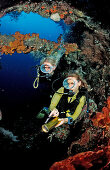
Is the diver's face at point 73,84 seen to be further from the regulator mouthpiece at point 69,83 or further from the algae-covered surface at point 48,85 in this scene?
the algae-covered surface at point 48,85

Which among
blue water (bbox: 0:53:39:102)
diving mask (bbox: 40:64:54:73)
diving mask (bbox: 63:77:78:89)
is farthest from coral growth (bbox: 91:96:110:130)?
blue water (bbox: 0:53:39:102)

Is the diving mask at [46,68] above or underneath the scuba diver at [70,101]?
above

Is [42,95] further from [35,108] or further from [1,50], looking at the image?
[1,50]

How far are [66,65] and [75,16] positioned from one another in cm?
427

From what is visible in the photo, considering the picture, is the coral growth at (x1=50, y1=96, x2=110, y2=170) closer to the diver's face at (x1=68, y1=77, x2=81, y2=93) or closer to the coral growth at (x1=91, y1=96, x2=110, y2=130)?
the coral growth at (x1=91, y1=96, x2=110, y2=130)

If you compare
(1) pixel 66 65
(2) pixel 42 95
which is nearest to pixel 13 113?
(2) pixel 42 95

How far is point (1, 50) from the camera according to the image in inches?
280

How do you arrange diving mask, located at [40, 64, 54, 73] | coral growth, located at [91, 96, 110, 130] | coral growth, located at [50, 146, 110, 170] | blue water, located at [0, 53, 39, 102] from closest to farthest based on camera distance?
coral growth, located at [50, 146, 110, 170] → coral growth, located at [91, 96, 110, 130] → diving mask, located at [40, 64, 54, 73] → blue water, located at [0, 53, 39, 102]

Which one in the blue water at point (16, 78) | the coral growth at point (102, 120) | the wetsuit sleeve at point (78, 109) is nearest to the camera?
the wetsuit sleeve at point (78, 109)

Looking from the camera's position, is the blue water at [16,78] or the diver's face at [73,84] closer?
the diver's face at [73,84]

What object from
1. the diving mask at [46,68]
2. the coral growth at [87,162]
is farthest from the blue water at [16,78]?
the coral growth at [87,162]

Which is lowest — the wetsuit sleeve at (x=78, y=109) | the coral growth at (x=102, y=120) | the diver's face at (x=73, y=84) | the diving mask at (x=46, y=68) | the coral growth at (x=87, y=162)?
the coral growth at (x=87, y=162)

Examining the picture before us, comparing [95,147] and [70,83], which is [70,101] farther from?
[95,147]

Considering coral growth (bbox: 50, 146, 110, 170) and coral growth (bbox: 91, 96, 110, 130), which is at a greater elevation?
coral growth (bbox: 91, 96, 110, 130)
